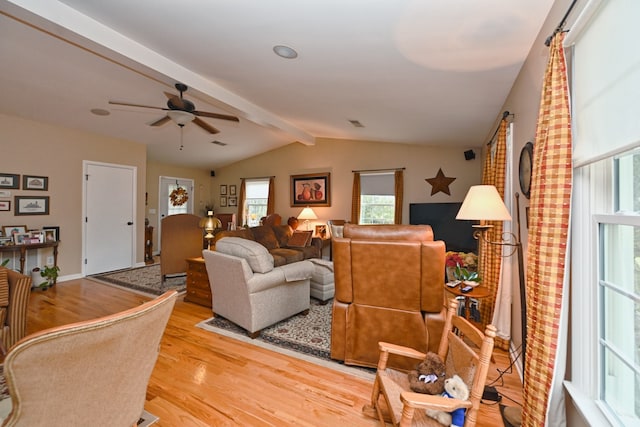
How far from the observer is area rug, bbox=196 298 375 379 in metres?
2.34

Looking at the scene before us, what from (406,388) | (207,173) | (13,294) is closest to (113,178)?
(207,173)

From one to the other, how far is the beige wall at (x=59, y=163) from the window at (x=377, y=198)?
5125mm

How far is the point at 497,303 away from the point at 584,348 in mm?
1583

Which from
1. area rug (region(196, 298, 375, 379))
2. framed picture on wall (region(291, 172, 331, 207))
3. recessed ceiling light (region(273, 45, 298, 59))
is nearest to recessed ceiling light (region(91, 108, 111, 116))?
recessed ceiling light (region(273, 45, 298, 59))

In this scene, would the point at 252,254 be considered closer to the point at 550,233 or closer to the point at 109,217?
the point at 550,233

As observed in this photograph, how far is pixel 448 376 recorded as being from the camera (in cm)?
148

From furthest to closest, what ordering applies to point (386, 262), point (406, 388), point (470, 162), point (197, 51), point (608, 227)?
point (470, 162) < point (197, 51) < point (386, 262) < point (406, 388) < point (608, 227)

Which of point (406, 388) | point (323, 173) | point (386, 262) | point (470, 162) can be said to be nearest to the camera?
point (406, 388)

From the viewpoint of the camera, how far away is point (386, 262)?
79.1 inches

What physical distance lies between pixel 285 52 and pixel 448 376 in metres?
2.67

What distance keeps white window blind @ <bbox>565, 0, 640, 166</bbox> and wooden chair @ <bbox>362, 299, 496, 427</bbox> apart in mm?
838

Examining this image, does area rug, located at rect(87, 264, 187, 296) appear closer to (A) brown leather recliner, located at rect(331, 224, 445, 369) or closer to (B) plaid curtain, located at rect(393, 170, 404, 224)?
(A) brown leather recliner, located at rect(331, 224, 445, 369)

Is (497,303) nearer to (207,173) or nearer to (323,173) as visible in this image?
(323,173)

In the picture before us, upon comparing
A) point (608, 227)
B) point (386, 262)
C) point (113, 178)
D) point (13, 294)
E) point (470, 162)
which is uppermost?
point (470, 162)
